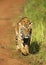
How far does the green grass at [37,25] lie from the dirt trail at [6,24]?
290mm

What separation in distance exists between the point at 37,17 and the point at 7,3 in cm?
333

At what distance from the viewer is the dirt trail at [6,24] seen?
7875 millimetres

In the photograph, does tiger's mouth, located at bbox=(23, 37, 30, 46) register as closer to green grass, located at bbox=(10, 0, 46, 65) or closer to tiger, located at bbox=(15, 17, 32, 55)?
tiger, located at bbox=(15, 17, 32, 55)

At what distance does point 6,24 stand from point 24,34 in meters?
2.97

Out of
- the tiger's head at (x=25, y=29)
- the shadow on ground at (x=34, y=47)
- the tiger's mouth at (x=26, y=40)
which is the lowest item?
the shadow on ground at (x=34, y=47)

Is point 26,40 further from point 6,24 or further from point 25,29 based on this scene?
point 6,24

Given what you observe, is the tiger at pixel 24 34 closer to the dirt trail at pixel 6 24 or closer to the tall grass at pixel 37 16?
the dirt trail at pixel 6 24

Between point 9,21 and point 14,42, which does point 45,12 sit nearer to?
point 9,21

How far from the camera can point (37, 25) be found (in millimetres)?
9594

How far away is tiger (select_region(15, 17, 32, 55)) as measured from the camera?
301 inches

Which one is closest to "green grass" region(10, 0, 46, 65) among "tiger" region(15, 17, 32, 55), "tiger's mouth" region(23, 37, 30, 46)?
"tiger" region(15, 17, 32, 55)

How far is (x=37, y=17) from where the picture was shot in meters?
10.1

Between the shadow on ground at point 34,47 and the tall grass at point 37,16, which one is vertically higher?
the tall grass at point 37,16

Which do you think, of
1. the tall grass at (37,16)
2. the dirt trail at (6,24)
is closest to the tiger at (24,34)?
the dirt trail at (6,24)
